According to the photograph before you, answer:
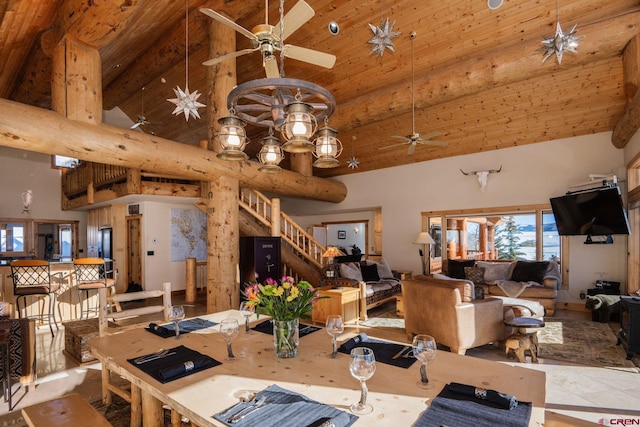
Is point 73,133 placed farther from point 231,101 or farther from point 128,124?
point 128,124

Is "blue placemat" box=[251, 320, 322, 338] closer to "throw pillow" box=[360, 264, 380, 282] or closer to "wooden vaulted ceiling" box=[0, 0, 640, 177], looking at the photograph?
"wooden vaulted ceiling" box=[0, 0, 640, 177]

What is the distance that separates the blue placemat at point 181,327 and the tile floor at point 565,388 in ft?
4.21

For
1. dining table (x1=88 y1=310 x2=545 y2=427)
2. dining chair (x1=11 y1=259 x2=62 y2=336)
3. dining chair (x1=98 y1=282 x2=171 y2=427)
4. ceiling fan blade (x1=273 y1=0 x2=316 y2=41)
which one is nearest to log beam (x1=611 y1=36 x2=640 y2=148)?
ceiling fan blade (x1=273 y1=0 x2=316 y2=41)

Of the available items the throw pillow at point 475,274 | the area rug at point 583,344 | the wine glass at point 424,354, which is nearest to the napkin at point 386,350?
the wine glass at point 424,354

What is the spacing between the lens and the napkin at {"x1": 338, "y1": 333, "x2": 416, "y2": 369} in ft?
6.00

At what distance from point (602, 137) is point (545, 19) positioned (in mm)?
2684

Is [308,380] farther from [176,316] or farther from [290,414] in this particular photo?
[176,316]

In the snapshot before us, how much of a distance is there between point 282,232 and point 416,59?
446cm

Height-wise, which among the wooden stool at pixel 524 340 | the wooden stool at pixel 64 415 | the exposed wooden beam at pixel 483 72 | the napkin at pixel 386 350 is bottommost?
the wooden stool at pixel 524 340

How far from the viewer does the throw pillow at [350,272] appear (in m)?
6.45

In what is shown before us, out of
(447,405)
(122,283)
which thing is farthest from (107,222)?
(447,405)

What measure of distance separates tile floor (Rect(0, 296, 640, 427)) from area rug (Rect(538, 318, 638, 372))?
24cm

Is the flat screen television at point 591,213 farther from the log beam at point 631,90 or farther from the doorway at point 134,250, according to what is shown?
the doorway at point 134,250

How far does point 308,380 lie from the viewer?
63.9 inches
